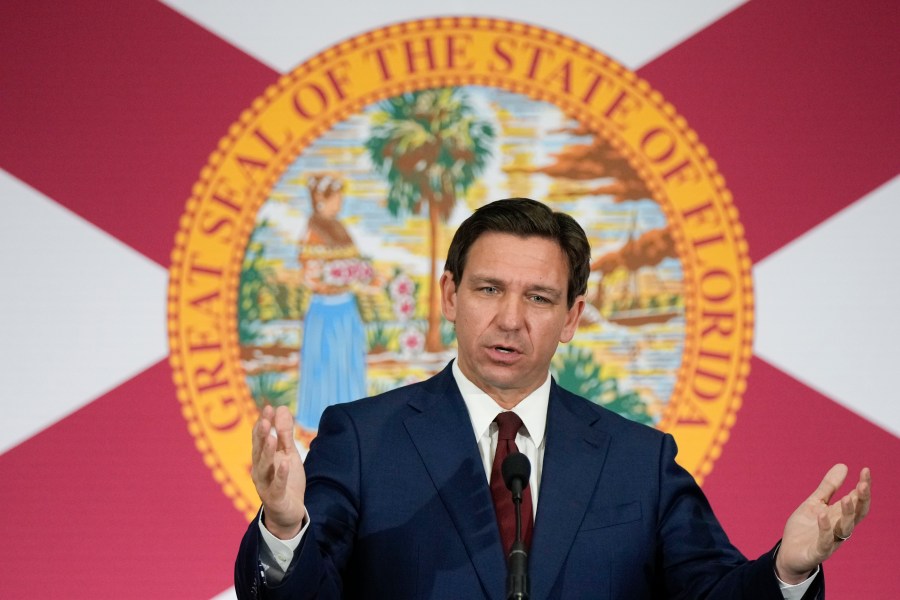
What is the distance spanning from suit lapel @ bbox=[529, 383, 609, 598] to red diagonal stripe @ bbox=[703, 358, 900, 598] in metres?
1.13

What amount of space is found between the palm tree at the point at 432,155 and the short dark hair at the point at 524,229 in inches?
36.6

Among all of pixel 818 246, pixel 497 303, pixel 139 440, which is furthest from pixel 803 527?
pixel 139 440

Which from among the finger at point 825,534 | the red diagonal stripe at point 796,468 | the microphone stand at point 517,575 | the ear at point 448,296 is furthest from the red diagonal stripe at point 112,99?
the finger at point 825,534

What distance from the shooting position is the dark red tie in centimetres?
192

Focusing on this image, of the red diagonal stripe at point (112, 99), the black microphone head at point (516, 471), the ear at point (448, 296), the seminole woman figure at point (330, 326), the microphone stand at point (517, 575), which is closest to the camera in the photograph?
the microphone stand at point (517, 575)

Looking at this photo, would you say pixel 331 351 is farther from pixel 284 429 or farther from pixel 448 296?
pixel 284 429

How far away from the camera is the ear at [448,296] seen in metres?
2.18

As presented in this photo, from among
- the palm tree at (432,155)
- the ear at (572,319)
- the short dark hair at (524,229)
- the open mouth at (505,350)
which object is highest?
the palm tree at (432,155)

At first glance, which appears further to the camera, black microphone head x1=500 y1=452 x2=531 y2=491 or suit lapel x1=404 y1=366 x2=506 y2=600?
suit lapel x1=404 y1=366 x2=506 y2=600

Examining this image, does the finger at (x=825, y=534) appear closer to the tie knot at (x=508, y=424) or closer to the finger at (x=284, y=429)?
the tie knot at (x=508, y=424)

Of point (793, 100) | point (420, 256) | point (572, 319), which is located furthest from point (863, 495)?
point (793, 100)

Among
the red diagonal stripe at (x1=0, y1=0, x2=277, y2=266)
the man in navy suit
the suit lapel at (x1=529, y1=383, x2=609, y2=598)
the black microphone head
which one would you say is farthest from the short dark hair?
the red diagonal stripe at (x1=0, y1=0, x2=277, y2=266)

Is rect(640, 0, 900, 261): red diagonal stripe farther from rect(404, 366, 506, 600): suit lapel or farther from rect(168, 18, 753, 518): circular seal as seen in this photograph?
rect(404, 366, 506, 600): suit lapel

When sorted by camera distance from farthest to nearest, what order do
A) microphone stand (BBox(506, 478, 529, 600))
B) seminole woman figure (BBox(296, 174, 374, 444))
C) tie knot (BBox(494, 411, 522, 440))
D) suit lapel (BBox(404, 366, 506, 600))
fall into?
seminole woman figure (BBox(296, 174, 374, 444))
tie knot (BBox(494, 411, 522, 440))
suit lapel (BBox(404, 366, 506, 600))
microphone stand (BBox(506, 478, 529, 600))
